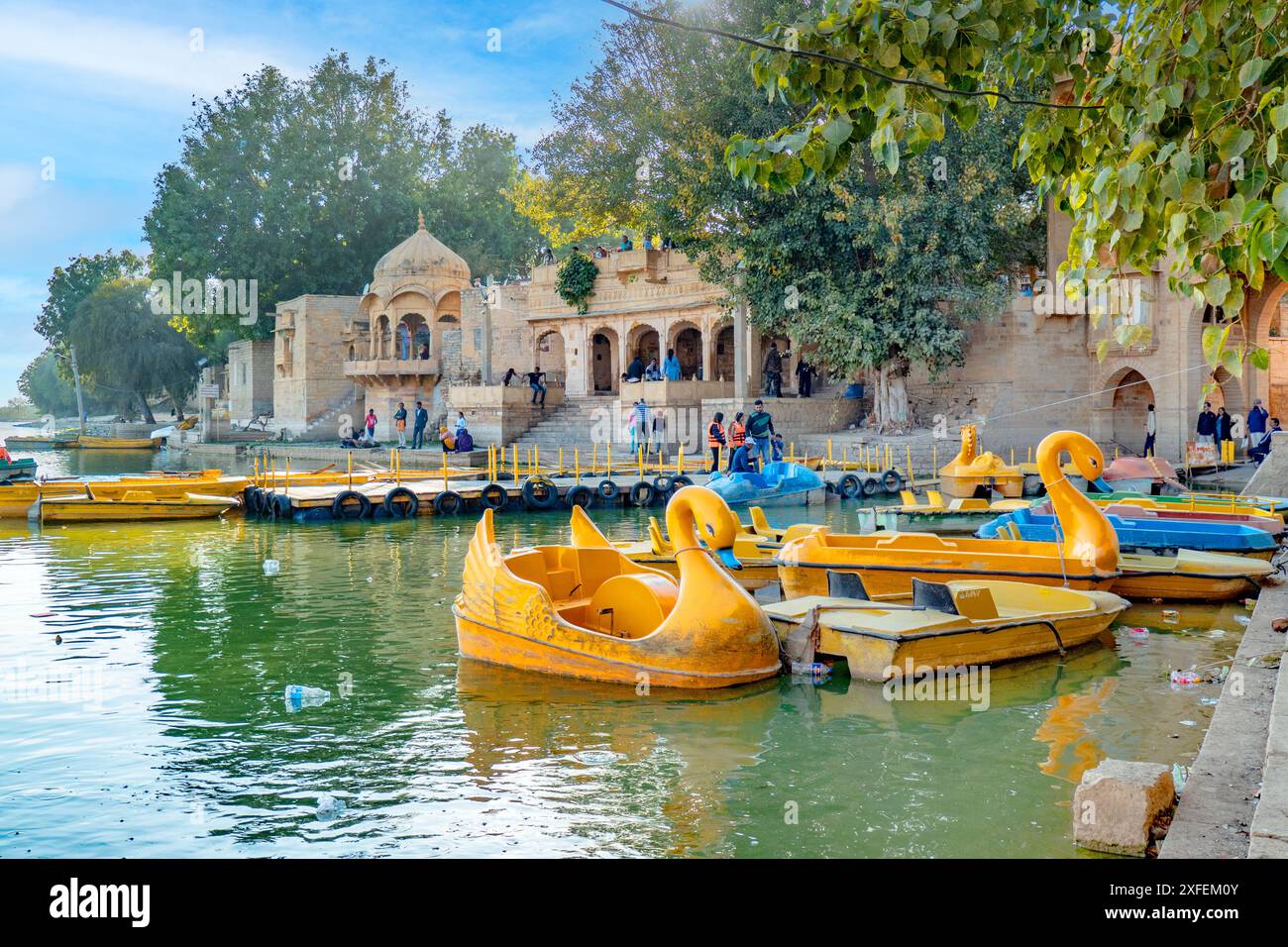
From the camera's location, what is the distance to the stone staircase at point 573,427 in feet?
115

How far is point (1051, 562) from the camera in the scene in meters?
11.1

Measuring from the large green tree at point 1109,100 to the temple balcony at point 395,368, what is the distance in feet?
133

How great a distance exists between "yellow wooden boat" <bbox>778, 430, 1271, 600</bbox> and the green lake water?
371 millimetres

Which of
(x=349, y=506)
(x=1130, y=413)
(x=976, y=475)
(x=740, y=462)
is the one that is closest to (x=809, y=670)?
(x=740, y=462)

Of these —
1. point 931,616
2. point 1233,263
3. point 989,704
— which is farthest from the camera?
point 931,616

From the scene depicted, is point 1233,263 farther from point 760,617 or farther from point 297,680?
point 297,680

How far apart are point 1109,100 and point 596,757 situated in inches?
189

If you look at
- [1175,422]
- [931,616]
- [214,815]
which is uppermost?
[1175,422]

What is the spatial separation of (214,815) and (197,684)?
332 cm

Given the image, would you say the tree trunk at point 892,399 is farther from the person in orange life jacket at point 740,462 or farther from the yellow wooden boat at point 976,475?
the person in orange life jacket at point 740,462

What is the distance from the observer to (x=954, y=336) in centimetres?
2808

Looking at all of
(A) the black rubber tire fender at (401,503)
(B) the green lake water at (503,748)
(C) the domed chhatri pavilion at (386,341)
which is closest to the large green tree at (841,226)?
(A) the black rubber tire fender at (401,503)
